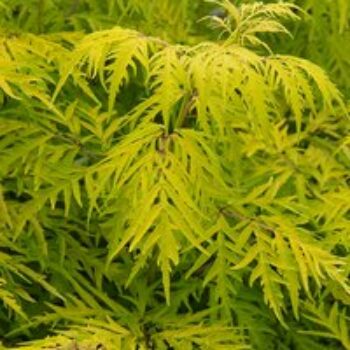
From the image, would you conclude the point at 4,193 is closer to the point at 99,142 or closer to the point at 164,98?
the point at 99,142

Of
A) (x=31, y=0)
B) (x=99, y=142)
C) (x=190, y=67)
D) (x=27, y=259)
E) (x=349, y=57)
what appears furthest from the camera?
(x=349, y=57)

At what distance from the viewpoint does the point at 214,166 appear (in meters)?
1.07

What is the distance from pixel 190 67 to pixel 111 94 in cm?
11

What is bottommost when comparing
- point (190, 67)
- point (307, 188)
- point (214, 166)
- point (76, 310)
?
point (76, 310)

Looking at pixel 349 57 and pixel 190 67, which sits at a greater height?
pixel 190 67

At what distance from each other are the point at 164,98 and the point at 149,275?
1.13 ft

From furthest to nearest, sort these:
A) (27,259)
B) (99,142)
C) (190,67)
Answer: (99,142), (27,259), (190,67)

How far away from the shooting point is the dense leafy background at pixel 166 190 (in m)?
1.03

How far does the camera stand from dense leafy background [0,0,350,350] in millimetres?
1029

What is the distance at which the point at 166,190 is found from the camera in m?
1.03

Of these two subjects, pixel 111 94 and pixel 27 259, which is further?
pixel 27 259

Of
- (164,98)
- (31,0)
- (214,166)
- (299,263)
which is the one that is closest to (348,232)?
(299,263)

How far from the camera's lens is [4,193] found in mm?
1261

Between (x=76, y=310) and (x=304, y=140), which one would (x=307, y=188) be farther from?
(x=76, y=310)
